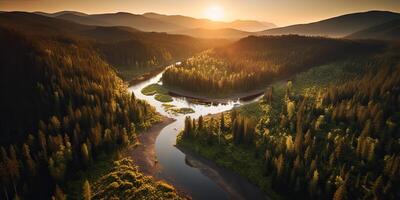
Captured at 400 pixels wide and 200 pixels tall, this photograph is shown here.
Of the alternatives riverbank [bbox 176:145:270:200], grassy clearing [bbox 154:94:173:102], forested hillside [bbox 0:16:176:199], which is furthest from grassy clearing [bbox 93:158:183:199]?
grassy clearing [bbox 154:94:173:102]

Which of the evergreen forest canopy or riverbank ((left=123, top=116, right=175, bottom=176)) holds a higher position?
the evergreen forest canopy

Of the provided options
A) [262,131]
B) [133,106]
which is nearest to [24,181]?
[133,106]

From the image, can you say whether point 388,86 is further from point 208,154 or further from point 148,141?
point 148,141

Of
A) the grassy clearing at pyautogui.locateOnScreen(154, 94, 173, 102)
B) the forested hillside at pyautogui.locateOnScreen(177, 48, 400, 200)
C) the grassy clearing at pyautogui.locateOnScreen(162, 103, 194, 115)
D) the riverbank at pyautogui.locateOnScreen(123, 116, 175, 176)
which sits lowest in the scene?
the riverbank at pyautogui.locateOnScreen(123, 116, 175, 176)

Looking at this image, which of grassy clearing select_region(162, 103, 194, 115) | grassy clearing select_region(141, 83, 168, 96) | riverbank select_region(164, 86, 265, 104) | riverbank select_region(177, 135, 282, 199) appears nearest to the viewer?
riverbank select_region(177, 135, 282, 199)

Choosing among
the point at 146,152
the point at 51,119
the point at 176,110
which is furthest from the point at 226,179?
the point at 51,119

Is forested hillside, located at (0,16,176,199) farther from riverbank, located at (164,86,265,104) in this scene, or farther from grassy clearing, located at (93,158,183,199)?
riverbank, located at (164,86,265,104)

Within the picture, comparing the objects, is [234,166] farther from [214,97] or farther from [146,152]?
[214,97]
